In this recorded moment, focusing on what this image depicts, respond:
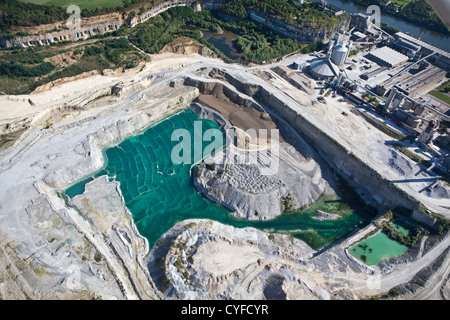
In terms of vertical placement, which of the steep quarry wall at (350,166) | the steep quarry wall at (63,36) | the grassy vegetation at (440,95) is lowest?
the steep quarry wall at (350,166)

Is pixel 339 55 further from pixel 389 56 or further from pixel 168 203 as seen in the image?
pixel 168 203

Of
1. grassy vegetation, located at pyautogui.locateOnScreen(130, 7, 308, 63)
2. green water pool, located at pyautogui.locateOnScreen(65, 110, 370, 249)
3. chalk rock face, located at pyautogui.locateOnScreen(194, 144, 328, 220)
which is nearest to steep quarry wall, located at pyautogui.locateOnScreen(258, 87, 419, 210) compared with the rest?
green water pool, located at pyautogui.locateOnScreen(65, 110, 370, 249)

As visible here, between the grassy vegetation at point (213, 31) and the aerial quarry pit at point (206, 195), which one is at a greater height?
the grassy vegetation at point (213, 31)

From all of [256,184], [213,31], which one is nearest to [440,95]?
[256,184]

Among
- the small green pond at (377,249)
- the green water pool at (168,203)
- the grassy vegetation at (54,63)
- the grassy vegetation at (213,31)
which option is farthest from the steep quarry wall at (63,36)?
the small green pond at (377,249)

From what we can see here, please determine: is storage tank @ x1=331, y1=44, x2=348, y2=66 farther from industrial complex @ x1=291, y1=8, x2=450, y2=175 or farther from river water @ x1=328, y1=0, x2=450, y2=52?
river water @ x1=328, y1=0, x2=450, y2=52

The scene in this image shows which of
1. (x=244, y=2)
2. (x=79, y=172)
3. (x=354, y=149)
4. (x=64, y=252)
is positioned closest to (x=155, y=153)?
(x=79, y=172)

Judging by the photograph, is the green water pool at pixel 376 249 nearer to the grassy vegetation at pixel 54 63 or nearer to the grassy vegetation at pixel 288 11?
the grassy vegetation at pixel 54 63
